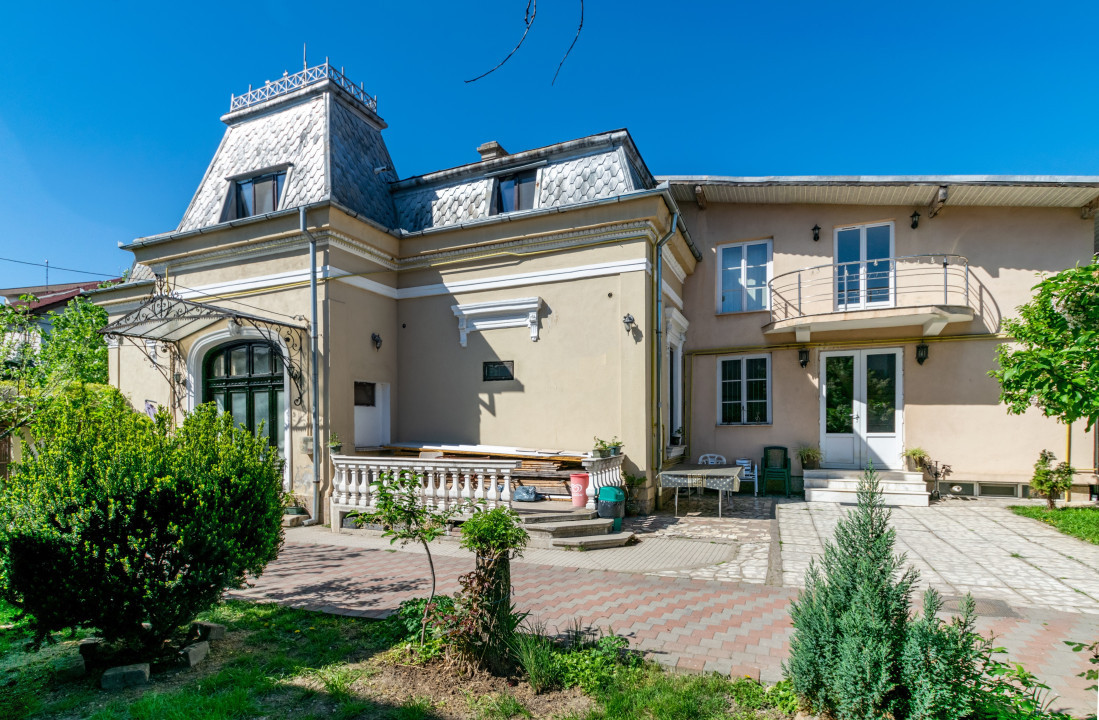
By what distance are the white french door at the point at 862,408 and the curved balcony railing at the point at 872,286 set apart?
105 centimetres

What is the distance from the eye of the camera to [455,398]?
10.9 meters

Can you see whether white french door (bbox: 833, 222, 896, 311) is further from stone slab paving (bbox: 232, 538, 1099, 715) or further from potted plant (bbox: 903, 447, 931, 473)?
stone slab paving (bbox: 232, 538, 1099, 715)

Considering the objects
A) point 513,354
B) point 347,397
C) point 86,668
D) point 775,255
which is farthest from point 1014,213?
point 86,668

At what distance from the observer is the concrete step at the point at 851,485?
424 inches

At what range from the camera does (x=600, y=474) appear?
8.70 m

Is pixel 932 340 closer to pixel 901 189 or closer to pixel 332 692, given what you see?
pixel 901 189

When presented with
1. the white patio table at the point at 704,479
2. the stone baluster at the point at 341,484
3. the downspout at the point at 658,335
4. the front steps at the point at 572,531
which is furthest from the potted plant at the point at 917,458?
the stone baluster at the point at 341,484

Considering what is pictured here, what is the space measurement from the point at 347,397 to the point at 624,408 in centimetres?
493

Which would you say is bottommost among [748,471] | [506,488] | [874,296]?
[748,471]

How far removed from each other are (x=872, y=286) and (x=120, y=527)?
1278 centimetres

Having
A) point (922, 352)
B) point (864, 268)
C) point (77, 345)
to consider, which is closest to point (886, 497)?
point (922, 352)

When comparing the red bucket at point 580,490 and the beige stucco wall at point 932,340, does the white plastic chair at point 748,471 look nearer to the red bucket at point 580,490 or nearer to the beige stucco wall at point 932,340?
the beige stucco wall at point 932,340

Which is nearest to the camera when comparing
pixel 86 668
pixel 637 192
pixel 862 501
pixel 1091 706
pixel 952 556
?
pixel 862 501

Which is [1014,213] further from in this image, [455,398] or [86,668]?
[86,668]
